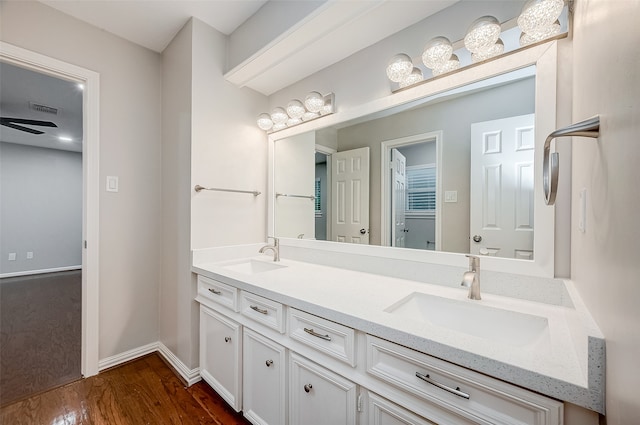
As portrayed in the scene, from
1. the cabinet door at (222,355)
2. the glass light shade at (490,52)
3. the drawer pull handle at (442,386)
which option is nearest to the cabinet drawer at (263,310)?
the cabinet door at (222,355)

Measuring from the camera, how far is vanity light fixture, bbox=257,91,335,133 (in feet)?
5.94

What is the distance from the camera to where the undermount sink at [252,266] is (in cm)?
188

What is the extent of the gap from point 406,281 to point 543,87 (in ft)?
3.35

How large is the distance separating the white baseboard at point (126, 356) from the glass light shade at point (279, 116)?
2.06 meters

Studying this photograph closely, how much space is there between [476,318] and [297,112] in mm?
1647

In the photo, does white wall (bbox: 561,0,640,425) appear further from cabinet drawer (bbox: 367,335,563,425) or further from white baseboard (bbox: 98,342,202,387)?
white baseboard (bbox: 98,342,202,387)

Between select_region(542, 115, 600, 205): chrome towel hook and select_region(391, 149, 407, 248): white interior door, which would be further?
select_region(391, 149, 407, 248): white interior door

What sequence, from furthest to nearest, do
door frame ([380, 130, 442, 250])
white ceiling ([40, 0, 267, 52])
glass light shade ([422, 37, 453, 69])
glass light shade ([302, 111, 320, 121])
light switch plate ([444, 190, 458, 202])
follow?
glass light shade ([302, 111, 320, 121]) < white ceiling ([40, 0, 267, 52]) < door frame ([380, 130, 442, 250]) < light switch plate ([444, 190, 458, 202]) < glass light shade ([422, 37, 453, 69])

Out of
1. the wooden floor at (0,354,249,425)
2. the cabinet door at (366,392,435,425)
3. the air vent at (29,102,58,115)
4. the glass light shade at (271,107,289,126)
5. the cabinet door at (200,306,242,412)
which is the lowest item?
the wooden floor at (0,354,249,425)

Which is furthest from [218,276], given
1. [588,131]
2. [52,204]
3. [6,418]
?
[52,204]

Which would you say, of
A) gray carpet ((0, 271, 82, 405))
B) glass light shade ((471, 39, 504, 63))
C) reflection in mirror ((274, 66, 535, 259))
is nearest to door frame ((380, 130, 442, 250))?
reflection in mirror ((274, 66, 535, 259))

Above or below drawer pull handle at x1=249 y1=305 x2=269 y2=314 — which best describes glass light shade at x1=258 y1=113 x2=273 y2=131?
above

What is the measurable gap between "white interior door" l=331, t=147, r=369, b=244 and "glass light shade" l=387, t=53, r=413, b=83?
1.45 ft

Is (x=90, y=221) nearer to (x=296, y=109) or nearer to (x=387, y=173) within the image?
(x=296, y=109)
